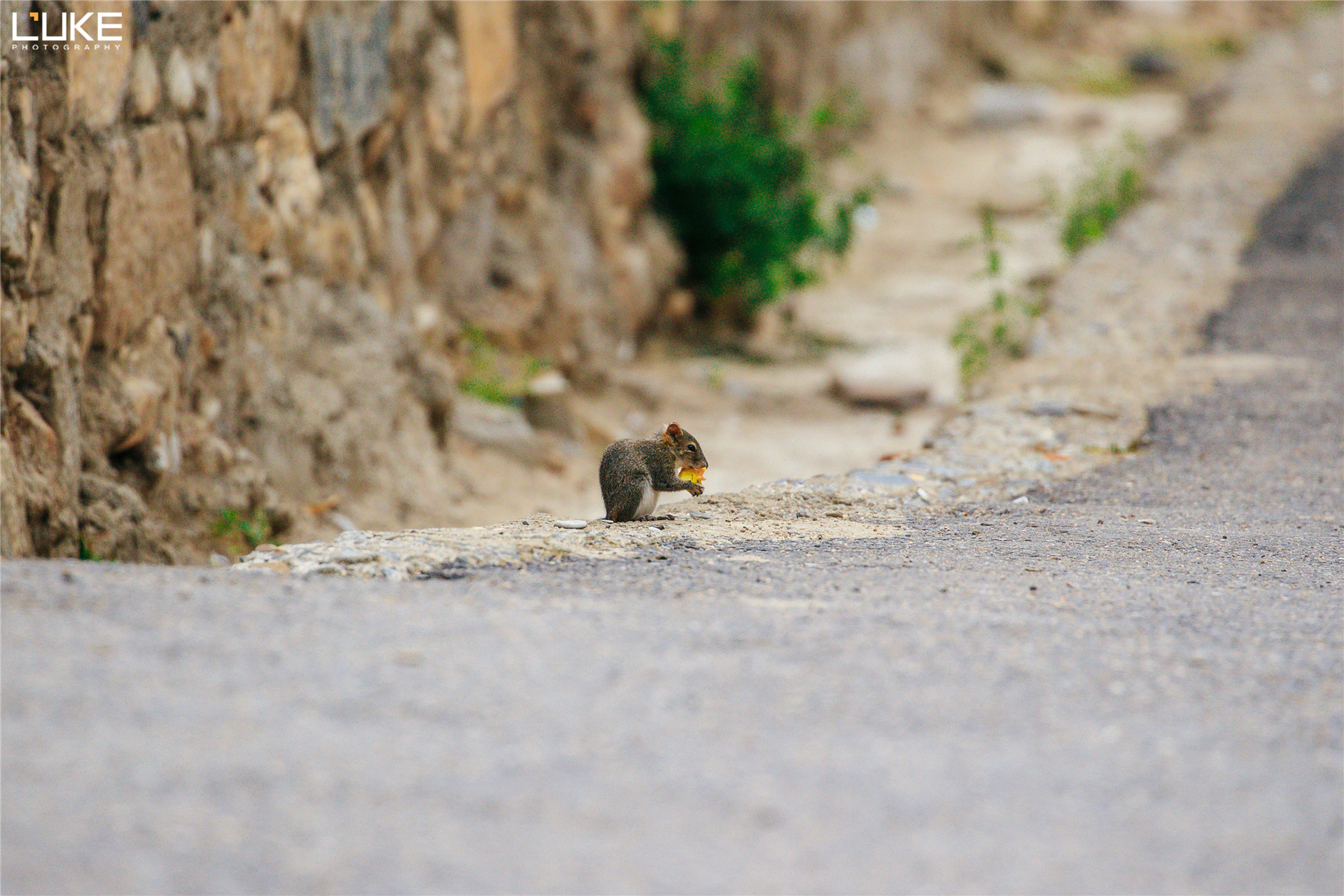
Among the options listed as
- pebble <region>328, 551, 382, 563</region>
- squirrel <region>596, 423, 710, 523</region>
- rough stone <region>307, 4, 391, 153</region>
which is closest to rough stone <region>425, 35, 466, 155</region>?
rough stone <region>307, 4, 391, 153</region>

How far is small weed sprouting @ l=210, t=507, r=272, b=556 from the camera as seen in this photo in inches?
216

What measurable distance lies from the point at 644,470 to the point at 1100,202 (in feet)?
25.3

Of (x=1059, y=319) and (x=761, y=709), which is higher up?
(x=1059, y=319)

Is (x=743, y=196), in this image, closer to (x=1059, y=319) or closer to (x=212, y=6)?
(x=1059, y=319)

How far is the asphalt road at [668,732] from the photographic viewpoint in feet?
7.14

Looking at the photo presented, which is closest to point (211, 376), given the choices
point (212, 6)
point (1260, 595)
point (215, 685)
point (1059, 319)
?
point (212, 6)

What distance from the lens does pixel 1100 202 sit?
10984 millimetres

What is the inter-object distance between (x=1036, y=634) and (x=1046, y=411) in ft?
11.2

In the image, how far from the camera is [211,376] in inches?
231

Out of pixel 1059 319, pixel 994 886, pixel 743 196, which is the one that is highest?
pixel 743 196

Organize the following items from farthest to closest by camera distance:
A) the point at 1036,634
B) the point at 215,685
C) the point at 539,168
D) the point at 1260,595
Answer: the point at 539,168
the point at 1260,595
the point at 1036,634
the point at 215,685

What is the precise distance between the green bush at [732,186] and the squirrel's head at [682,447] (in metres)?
5.93

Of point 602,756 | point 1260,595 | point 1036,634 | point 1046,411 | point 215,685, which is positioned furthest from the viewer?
point 1046,411

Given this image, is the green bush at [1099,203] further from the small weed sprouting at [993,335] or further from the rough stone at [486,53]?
the rough stone at [486,53]
